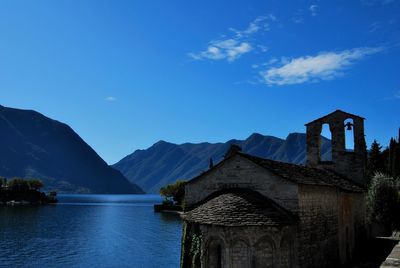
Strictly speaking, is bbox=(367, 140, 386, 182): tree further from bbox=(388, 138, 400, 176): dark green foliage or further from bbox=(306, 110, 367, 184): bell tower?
bbox=(306, 110, 367, 184): bell tower

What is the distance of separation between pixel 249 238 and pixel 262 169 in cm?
344

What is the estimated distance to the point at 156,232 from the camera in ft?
187

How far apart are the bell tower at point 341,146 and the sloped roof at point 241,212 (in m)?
14.3

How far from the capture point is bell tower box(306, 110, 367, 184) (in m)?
30.0

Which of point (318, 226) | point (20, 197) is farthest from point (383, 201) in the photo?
point (20, 197)

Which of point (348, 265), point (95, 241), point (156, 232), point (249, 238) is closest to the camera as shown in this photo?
point (249, 238)

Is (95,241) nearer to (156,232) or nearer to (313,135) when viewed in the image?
(156,232)

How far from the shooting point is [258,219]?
15.8m

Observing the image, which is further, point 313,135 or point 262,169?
point 313,135

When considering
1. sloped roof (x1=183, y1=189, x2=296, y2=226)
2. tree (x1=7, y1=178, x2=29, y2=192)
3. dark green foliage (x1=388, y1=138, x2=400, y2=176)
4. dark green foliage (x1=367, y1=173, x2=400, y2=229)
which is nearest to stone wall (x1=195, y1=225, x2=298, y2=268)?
sloped roof (x1=183, y1=189, x2=296, y2=226)

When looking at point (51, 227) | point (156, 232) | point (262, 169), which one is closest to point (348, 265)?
point (262, 169)

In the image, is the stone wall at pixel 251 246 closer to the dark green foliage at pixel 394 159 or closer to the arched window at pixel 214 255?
the arched window at pixel 214 255

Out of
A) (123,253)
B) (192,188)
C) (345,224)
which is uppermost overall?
(192,188)

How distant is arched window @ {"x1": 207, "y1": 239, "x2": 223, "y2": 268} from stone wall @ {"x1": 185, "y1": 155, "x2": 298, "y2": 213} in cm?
324
